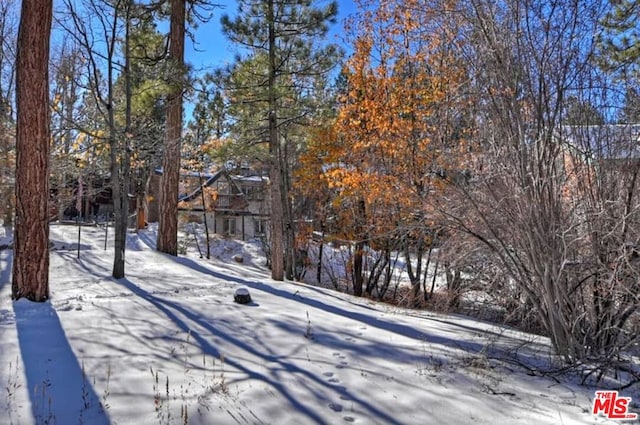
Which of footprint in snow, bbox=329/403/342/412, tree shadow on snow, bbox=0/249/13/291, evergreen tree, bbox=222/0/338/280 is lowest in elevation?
footprint in snow, bbox=329/403/342/412

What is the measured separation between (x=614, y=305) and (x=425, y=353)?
6.20 feet

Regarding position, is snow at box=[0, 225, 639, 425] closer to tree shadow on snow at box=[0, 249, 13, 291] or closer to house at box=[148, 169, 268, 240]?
tree shadow on snow at box=[0, 249, 13, 291]

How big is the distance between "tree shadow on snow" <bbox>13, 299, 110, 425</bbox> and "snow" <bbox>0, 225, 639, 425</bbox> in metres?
0.01

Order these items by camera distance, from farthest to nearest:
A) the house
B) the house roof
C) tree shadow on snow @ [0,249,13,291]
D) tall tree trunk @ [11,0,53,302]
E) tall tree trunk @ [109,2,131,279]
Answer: the house → tall tree trunk @ [109,2,131,279] → tree shadow on snow @ [0,249,13,291] → tall tree trunk @ [11,0,53,302] → the house roof

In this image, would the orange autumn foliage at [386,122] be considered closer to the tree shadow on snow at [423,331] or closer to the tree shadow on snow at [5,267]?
the tree shadow on snow at [423,331]

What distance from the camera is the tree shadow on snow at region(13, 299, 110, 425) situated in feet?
9.52

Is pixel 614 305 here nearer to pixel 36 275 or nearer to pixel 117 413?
pixel 117 413

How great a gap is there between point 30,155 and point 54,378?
11.4ft

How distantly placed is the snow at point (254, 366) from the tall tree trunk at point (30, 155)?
0.38 meters

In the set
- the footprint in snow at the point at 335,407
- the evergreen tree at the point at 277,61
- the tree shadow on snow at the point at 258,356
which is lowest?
the footprint in snow at the point at 335,407

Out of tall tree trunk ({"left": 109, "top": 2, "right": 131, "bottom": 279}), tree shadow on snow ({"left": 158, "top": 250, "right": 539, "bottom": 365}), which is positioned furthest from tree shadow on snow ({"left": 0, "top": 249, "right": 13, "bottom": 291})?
tree shadow on snow ({"left": 158, "top": 250, "right": 539, "bottom": 365})

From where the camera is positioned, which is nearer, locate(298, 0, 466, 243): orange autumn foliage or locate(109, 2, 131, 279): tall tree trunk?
locate(109, 2, 131, 279): tall tree trunk

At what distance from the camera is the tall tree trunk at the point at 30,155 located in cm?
569

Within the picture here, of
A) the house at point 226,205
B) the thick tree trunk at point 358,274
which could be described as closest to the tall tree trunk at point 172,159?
the thick tree trunk at point 358,274
